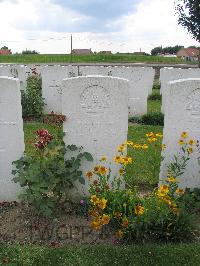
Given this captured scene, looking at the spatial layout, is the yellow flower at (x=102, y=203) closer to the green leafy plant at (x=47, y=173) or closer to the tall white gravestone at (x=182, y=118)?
the green leafy plant at (x=47, y=173)

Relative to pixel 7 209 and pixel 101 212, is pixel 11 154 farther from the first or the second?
pixel 101 212

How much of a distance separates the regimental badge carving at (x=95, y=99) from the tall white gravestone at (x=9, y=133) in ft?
2.59

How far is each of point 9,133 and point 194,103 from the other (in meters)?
2.29

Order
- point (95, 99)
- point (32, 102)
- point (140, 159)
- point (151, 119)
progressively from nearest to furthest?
point (95, 99) → point (140, 159) → point (151, 119) → point (32, 102)

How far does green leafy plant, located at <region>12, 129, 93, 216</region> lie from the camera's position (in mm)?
4559

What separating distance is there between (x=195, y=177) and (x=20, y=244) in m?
2.35

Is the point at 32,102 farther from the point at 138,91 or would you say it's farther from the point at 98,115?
the point at 98,115

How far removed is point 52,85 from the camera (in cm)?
1089

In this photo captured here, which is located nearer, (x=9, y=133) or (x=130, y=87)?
(x=9, y=133)

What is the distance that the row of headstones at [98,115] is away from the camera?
196 inches

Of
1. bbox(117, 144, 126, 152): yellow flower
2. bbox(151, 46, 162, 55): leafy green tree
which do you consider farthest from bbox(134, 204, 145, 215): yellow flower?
bbox(151, 46, 162, 55): leafy green tree

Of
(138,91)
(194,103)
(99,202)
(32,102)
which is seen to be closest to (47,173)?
(99,202)

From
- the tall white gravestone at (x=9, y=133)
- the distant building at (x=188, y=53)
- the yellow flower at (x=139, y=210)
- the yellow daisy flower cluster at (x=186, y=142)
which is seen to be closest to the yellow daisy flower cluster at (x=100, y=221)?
the yellow flower at (x=139, y=210)

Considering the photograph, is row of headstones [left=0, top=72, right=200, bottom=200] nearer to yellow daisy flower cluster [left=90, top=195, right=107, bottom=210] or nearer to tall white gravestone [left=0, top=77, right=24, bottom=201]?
tall white gravestone [left=0, top=77, right=24, bottom=201]
